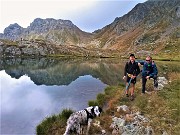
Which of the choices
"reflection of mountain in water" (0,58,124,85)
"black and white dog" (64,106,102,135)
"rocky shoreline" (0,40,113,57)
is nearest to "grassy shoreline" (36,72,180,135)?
"black and white dog" (64,106,102,135)

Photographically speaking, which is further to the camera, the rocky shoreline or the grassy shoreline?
the rocky shoreline

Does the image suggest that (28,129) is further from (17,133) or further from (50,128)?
(50,128)

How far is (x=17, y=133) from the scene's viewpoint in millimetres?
23078

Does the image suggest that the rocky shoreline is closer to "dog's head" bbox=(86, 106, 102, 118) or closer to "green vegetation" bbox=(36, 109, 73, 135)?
"green vegetation" bbox=(36, 109, 73, 135)

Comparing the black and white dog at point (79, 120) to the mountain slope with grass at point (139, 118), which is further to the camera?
the black and white dog at point (79, 120)

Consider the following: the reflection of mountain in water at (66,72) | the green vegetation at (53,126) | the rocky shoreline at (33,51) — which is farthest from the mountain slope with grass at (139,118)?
the rocky shoreline at (33,51)

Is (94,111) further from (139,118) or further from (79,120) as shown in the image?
(139,118)

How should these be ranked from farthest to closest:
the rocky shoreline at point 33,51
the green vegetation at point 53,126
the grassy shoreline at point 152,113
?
1. the rocky shoreline at point 33,51
2. the green vegetation at point 53,126
3. the grassy shoreline at point 152,113

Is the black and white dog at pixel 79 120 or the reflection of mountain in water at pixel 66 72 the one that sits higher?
the black and white dog at pixel 79 120

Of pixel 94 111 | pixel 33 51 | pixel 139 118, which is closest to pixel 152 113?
pixel 139 118

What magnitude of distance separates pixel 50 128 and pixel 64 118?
149 centimetres

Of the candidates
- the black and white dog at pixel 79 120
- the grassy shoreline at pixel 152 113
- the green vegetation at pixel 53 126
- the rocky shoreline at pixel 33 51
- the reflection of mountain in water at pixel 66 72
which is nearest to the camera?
the grassy shoreline at pixel 152 113

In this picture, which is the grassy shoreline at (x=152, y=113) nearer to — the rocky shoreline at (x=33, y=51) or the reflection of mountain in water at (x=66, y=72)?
the reflection of mountain in water at (x=66, y=72)

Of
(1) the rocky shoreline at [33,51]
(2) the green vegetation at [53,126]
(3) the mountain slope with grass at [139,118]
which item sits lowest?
(2) the green vegetation at [53,126]
